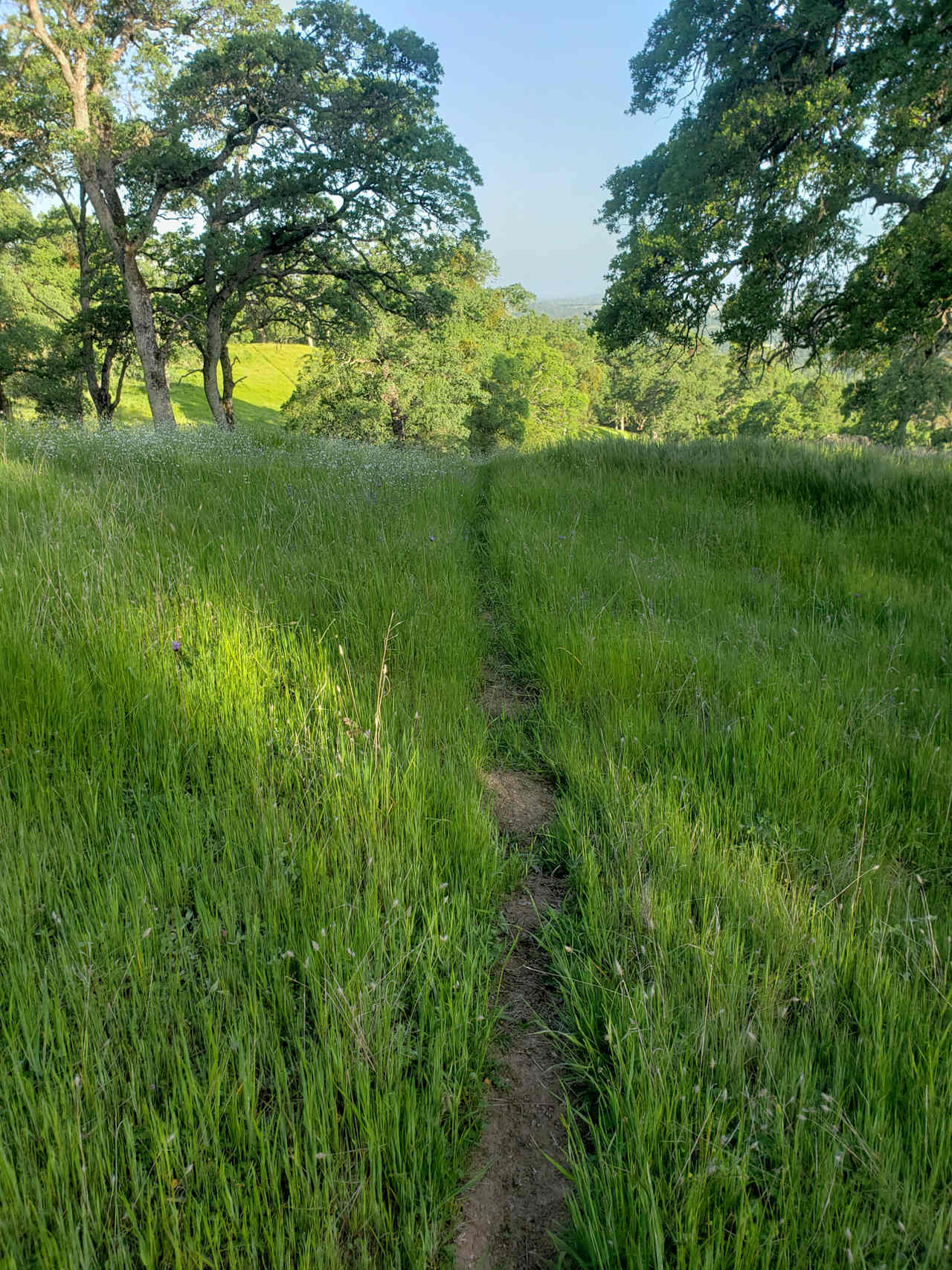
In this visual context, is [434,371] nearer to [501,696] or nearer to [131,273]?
[131,273]

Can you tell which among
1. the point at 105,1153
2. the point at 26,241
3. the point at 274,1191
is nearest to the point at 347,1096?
the point at 274,1191

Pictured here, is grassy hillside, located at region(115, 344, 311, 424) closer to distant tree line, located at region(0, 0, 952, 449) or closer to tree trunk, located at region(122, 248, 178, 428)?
distant tree line, located at region(0, 0, 952, 449)

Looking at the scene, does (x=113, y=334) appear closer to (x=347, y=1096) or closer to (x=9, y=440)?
(x=9, y=440)

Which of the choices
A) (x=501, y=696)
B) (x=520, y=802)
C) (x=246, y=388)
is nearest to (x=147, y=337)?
→ (x=501, y=696)

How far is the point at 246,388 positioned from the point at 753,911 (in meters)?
61.8

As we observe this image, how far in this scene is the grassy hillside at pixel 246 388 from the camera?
131 ft

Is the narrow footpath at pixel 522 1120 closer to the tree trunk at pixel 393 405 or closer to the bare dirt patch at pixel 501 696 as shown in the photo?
the bare dirt patch at pixel 501 696

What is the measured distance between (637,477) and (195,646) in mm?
6689

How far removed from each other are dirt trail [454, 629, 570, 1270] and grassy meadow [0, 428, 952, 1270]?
5 centimetres

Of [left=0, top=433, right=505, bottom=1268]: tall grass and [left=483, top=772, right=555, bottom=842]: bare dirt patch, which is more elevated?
[left=0, top=433, right=505, bottom=1268]: tall grass

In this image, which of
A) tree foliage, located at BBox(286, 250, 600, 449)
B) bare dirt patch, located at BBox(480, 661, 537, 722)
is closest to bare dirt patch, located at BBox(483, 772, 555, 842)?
bare dirt patch, located at BBox(480, 661, 537, 722)

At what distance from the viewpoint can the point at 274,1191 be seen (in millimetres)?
988

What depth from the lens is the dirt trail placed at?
1.08 metres

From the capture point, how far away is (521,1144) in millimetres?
1239
